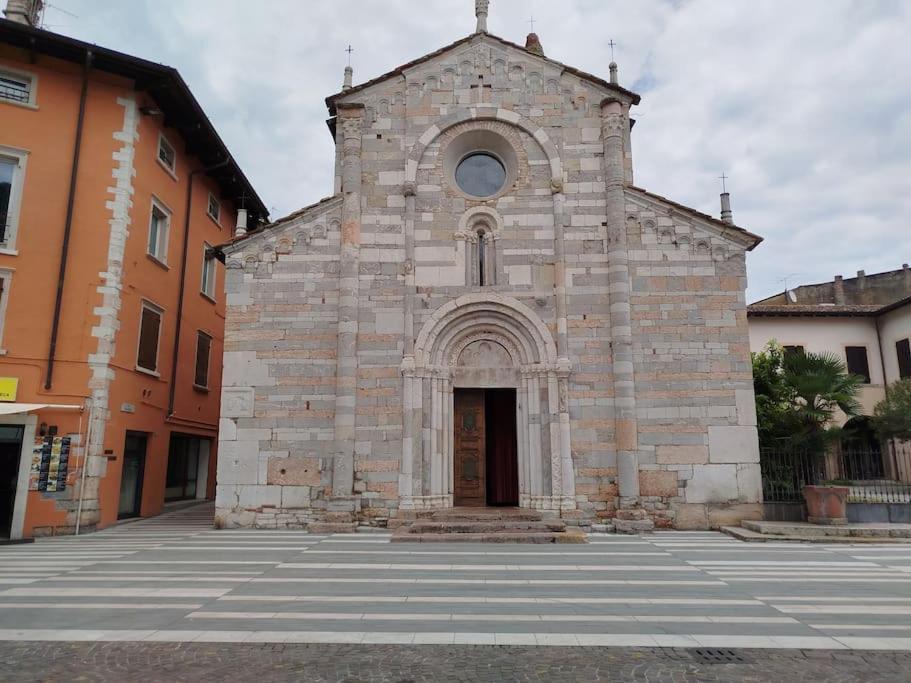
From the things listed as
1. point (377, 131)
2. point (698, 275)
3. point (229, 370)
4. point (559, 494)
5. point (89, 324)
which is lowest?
point (559, 494)

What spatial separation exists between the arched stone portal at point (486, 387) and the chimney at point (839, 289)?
23.2 metres

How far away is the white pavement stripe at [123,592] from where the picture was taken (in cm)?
755

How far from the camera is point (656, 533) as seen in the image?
41.4ft

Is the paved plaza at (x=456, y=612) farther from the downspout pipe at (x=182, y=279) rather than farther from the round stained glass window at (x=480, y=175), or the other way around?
the round stained glass window at (x=480, y=175)

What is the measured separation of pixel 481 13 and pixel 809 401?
12312 mm

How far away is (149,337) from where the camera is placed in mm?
16266

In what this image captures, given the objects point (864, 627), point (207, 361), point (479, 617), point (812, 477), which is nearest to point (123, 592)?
point (479, 617)

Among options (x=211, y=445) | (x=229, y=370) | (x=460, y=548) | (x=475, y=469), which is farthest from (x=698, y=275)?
(x=211, y=445)

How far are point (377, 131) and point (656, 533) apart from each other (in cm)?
1115

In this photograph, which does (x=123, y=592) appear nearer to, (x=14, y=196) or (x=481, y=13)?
(x=14, y=196)

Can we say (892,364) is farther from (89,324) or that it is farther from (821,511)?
(89,324)

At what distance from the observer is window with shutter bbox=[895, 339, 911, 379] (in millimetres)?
22719

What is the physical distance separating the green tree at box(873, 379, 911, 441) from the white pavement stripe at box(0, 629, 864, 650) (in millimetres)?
13905

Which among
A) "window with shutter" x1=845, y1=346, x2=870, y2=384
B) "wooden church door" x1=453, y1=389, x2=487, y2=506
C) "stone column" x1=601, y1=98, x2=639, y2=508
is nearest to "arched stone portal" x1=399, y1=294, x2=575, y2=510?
"wooden church door" x1=453, y1=389, x2=487, y2=506
